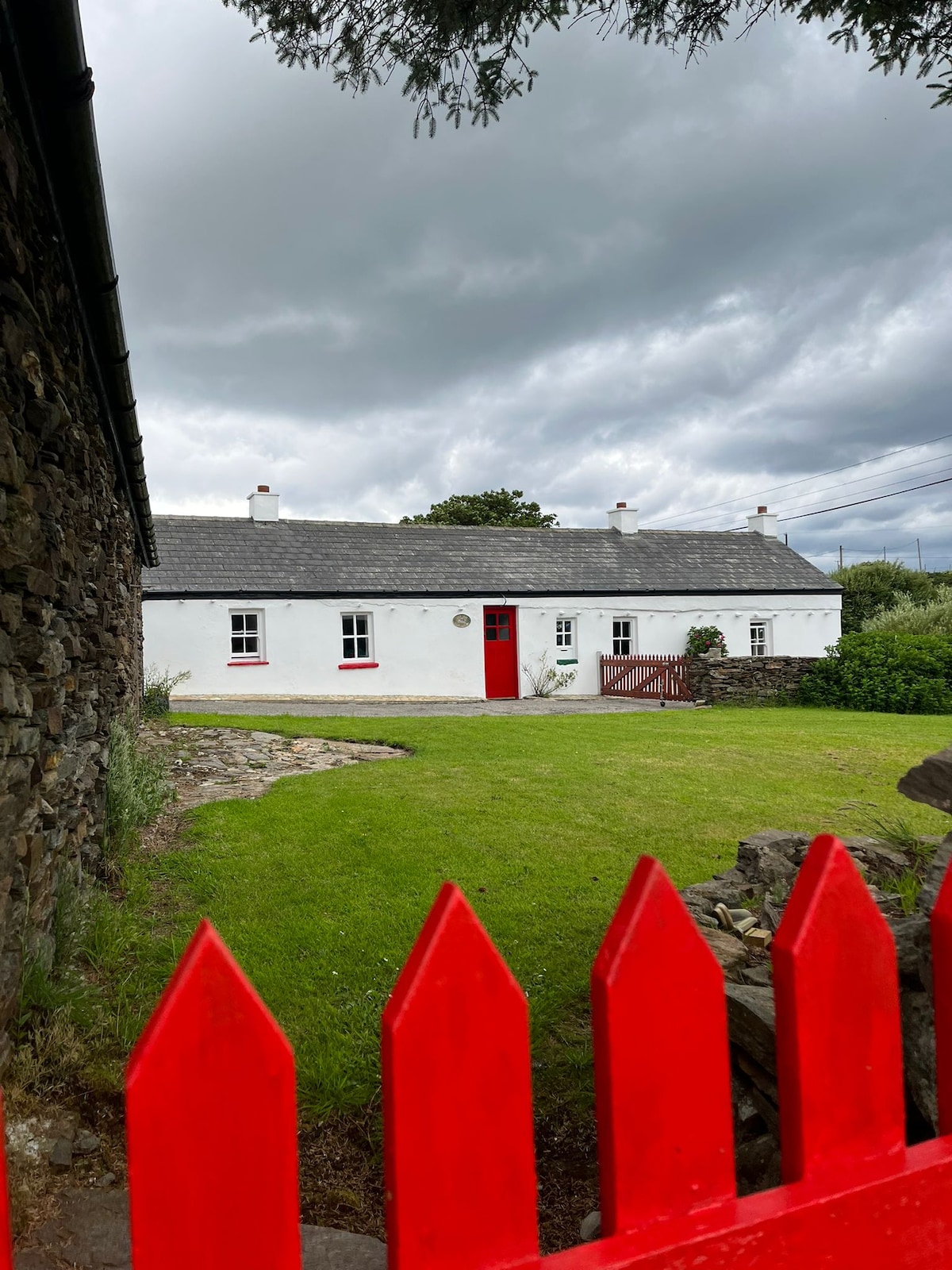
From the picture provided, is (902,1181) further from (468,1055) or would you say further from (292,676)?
(292,676)

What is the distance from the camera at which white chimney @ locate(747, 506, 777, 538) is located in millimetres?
27016

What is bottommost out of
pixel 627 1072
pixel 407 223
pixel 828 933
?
pixel 627 1072

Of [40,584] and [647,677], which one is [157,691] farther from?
[40,584]

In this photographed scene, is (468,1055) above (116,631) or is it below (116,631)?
below

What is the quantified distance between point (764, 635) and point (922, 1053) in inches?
933

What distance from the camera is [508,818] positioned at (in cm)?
636

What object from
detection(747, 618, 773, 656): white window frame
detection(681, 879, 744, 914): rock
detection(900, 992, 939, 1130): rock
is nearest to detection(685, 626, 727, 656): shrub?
detection(747, 618, 773, 656): white window frame

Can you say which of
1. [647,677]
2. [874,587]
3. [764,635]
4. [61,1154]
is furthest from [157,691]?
[874,587]

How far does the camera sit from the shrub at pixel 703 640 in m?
22.1

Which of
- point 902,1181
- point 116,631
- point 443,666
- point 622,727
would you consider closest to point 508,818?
point 116,631

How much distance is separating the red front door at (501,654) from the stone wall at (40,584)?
16863mm

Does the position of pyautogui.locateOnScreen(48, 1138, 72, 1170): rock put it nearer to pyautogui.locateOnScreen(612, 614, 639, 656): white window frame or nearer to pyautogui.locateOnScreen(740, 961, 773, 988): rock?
pyautogui.locateOnScreen(740, 961, 773, 988): rock

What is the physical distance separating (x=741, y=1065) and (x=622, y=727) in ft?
33.7

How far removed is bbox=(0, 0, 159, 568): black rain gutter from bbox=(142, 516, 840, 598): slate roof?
14801mm
